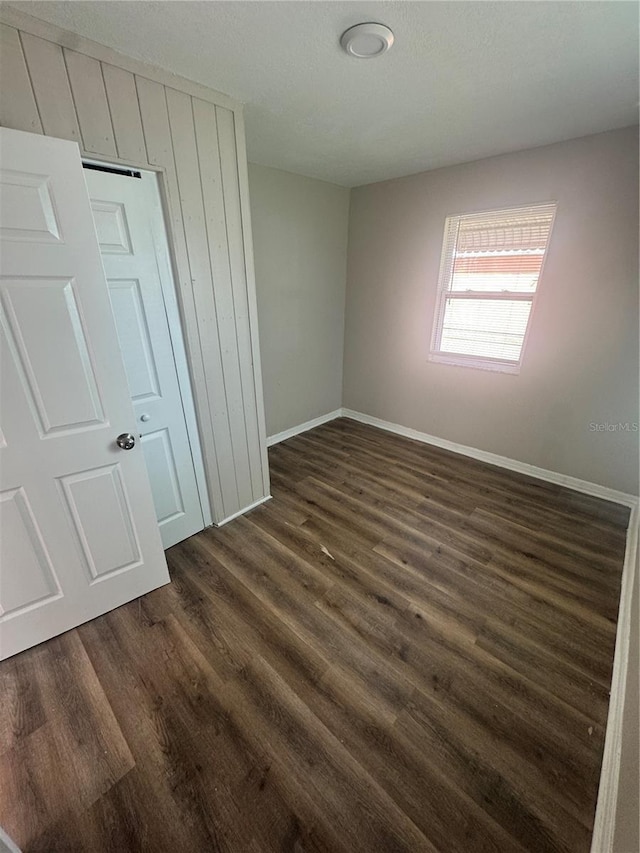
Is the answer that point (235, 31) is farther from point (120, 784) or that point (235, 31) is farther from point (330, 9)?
point (120, 784)

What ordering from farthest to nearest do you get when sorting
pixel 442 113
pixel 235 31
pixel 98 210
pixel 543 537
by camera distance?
pixel 543 537
pixel 442 113
pixel 98 210
pixel 235 31

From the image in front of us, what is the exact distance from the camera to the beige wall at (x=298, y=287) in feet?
9.82

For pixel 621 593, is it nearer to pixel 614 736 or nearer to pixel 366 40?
pixel 614 736

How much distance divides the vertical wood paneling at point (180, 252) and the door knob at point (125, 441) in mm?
531

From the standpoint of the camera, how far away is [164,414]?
1944 millimetres

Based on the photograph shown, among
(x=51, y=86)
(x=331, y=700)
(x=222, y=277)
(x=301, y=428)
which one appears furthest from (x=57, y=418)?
(x=301, y=428)

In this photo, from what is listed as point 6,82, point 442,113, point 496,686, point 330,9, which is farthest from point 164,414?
point 442,113

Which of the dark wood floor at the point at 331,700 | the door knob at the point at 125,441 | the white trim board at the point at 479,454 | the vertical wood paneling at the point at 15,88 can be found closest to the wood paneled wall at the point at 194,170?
the vertical wood paneling at the point at 15,88

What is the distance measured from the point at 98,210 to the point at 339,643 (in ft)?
7.63

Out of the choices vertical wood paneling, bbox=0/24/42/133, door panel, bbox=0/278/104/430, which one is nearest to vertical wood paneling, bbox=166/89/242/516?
vertical wood paneling, bbox=0/24/42/133

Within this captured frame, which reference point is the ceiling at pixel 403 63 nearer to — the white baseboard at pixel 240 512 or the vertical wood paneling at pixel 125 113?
the vertical wood paneling at pixel 125 113

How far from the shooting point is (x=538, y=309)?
104 inches

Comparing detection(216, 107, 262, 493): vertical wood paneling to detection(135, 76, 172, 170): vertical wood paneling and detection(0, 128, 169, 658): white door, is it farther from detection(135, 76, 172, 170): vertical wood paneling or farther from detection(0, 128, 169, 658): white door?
detection(0, 128, 169, 658): white door

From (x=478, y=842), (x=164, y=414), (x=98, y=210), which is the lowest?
(x=478, y=842)
